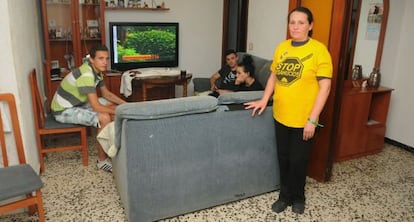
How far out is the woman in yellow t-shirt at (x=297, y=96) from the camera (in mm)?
2107

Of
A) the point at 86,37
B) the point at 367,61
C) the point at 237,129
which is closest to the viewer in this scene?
the point at 237,129

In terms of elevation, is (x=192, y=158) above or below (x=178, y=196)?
above

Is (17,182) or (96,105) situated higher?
(96,105)

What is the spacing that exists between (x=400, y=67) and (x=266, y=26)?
A: 5.03ft

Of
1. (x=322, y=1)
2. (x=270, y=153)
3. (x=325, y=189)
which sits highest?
(x=322, y=1)

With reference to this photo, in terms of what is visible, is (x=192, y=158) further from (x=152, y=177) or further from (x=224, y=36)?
(x=224, y=36)

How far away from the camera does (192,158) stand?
2275 mm

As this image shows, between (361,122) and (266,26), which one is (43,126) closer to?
(266,26)

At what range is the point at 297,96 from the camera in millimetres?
2180

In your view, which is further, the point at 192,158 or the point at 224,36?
the point at 224,36

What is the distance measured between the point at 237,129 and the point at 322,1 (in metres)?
1.26

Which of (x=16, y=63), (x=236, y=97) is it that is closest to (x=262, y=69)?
(x=236, y=97)

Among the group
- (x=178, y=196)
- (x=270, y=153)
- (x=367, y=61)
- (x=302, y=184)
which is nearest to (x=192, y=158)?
(x=178, y=196)

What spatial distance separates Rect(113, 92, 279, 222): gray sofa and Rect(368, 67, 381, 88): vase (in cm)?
171
